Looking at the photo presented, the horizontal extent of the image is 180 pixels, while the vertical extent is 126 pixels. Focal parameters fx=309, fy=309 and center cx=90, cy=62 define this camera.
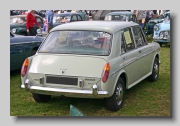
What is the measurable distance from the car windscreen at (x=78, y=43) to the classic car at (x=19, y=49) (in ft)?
7.26

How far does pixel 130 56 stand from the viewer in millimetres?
5852

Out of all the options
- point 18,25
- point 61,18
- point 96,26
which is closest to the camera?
point 96,26

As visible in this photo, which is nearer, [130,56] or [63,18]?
[130,56]

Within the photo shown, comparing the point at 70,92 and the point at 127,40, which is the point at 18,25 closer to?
the point at 127,40

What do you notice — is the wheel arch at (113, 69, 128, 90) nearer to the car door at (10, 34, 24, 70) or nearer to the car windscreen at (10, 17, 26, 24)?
the car door at (10, 34, 24, 70)

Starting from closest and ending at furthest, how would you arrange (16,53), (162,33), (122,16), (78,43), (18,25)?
(78,43), (16,53), (162,33), (18,25), (122,16)

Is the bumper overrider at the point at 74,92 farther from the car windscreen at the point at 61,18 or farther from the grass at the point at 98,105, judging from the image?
the car windscreen at the point at 61,18

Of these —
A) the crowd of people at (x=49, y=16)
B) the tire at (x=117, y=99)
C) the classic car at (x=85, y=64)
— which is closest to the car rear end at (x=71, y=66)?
the classic car at (x=85, y=64)

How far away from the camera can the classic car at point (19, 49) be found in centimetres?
769

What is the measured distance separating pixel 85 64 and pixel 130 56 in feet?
3.75

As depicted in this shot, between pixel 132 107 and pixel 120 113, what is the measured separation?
0.42m

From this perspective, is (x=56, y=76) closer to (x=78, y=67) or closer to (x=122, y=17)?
(x=78, y=67)

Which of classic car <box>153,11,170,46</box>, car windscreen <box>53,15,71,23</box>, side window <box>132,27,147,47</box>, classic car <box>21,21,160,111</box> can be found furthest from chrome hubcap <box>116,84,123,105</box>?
car windscreen <box>53,15,71,23</box>

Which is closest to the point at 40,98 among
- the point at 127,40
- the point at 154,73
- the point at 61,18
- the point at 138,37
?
the point at 127,40
